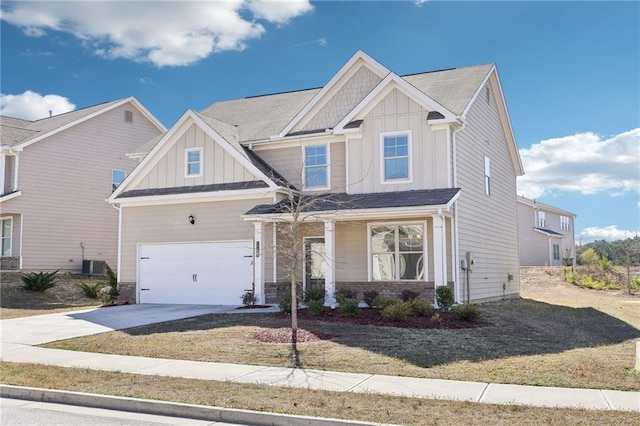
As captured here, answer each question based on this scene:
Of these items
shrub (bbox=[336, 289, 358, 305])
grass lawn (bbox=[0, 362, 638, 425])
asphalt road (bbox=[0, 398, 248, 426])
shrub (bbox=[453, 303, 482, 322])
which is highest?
shrub (bbox=[336, 289, 358, 305])

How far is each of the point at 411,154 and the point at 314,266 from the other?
500 centimetres

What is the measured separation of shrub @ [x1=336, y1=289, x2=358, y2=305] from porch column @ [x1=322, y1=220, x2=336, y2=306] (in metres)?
0.27

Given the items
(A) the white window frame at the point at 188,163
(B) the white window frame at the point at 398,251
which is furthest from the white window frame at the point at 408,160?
(A) the white window frame at the point at 188,163

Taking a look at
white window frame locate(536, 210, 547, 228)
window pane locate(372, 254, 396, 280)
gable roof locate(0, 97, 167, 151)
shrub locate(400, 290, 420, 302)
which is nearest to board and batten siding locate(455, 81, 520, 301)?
window pane locate(372, 254, 396, 280)

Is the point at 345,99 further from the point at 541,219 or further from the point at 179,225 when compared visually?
the point at 541,219

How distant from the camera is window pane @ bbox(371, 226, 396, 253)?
18406mm

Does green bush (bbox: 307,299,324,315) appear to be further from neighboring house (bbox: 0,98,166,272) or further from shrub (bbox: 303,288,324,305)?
neighboring house (bbox: 0,98,166,272)

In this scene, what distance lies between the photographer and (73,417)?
7.16 m

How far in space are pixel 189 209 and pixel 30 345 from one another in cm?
909

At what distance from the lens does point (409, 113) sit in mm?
18359

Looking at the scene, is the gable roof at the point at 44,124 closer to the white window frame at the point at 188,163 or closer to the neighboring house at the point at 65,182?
the neighboring house at the point at 65,182

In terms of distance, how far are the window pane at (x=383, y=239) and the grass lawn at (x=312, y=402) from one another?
1070 centimetres

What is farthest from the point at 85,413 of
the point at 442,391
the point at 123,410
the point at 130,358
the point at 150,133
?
the point at 150,133

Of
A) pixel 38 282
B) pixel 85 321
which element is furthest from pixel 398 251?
pixel 38 282
